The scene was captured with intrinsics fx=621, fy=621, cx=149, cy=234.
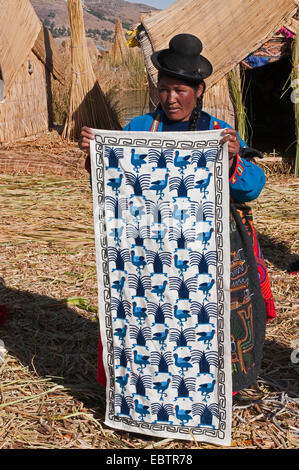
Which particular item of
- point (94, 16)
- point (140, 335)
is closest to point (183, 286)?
point (140, 335)

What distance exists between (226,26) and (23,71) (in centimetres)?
370

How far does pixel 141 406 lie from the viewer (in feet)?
8.55

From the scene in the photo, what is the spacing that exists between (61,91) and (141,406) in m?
9.23

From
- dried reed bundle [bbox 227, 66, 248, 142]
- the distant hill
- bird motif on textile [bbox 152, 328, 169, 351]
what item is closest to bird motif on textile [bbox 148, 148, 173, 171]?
bird motif on textile [bbox 152, 328, 169, 351]

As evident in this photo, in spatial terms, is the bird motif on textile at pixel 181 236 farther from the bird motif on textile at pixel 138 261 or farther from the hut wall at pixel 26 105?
the hut wall at pixel 26 105

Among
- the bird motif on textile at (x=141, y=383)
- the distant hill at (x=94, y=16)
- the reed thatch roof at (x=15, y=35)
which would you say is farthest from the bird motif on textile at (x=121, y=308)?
the distant hill at (x=94, y=16)

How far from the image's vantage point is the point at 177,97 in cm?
254

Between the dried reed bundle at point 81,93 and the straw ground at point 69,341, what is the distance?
3.44 metres

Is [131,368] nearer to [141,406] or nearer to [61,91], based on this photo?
[141,406]

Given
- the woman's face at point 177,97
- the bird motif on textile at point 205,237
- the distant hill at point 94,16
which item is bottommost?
the bird motif on textile at point 205,237

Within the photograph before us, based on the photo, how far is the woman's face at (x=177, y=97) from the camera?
2.52 m

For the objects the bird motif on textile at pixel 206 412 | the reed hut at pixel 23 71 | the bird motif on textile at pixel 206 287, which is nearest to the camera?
the bird motif on textile at pixel 206 287

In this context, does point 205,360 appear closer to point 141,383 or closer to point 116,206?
point 141,383

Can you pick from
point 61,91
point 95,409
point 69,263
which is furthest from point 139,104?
point 95,409
